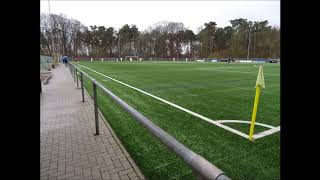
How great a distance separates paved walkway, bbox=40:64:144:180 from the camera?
426cm

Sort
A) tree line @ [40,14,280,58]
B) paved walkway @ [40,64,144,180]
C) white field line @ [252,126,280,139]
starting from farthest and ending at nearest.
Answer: tree line @ [40,14,280,58], white field line @ [252,126,280,139], paved walkway @ [40,64,144,180]

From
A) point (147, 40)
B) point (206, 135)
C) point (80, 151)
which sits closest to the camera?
point (80, 151)

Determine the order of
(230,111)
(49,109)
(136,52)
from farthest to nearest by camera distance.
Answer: (136,52)
(49,109)
(230,111)

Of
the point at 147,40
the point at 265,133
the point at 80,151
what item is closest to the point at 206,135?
the point at 265,133

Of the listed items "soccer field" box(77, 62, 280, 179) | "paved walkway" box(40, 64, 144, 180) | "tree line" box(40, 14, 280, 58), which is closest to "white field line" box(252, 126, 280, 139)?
"soccer field" box(77, 62, 280, 179)

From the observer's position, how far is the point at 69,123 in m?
7.53

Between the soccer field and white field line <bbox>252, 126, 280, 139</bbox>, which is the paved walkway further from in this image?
white field line <bbox>252, 126, 280, 139</bbox>

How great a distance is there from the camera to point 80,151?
5.27 m

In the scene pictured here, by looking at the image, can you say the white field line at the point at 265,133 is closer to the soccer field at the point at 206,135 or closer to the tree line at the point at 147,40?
→ the soccer field at the point at 206,135

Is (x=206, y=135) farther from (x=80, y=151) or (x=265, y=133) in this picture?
(x=80, y=151)
